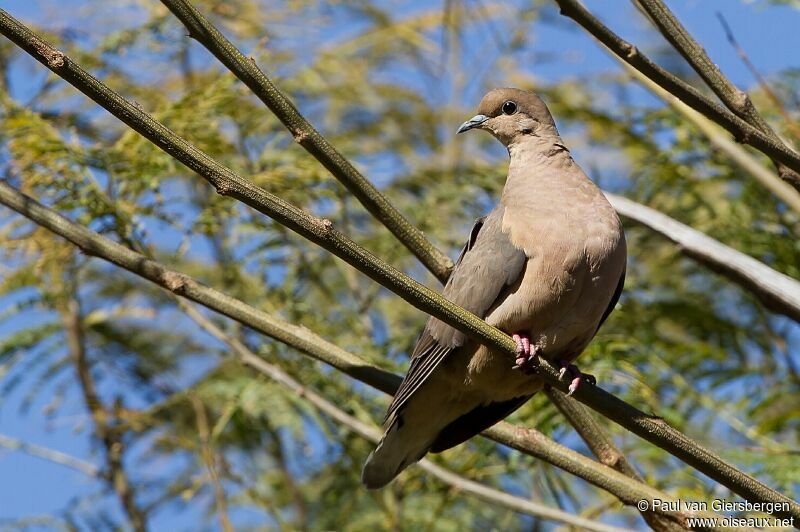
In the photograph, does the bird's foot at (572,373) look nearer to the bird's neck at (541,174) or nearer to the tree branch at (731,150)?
the bird's neck at (541,174)

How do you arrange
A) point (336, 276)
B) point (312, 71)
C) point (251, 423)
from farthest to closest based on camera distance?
1. point (336, 276)
2. point (312, 71)
3. point (251, 423)

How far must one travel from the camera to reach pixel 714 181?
566 cm

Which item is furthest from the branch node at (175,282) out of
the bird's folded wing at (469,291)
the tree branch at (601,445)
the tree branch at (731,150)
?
the tree branch at (731,150)

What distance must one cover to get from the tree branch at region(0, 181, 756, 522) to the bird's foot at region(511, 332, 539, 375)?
22 centimetres

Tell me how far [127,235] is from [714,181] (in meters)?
2.88

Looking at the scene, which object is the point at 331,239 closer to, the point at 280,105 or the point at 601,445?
the point at 280,105

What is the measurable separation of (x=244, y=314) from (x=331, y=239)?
0.70 meters

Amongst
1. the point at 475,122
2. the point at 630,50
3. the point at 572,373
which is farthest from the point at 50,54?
the point at 475,122

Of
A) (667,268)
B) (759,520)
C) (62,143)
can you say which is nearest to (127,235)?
(62,143)

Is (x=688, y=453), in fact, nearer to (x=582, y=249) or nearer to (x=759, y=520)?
(x=582, y=249)

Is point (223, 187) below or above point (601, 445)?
above

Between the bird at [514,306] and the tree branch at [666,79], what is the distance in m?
0.76

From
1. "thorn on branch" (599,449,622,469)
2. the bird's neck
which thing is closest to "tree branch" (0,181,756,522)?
"thorn on branch" (599,449,622,469)

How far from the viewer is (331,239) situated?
266 centimetres
